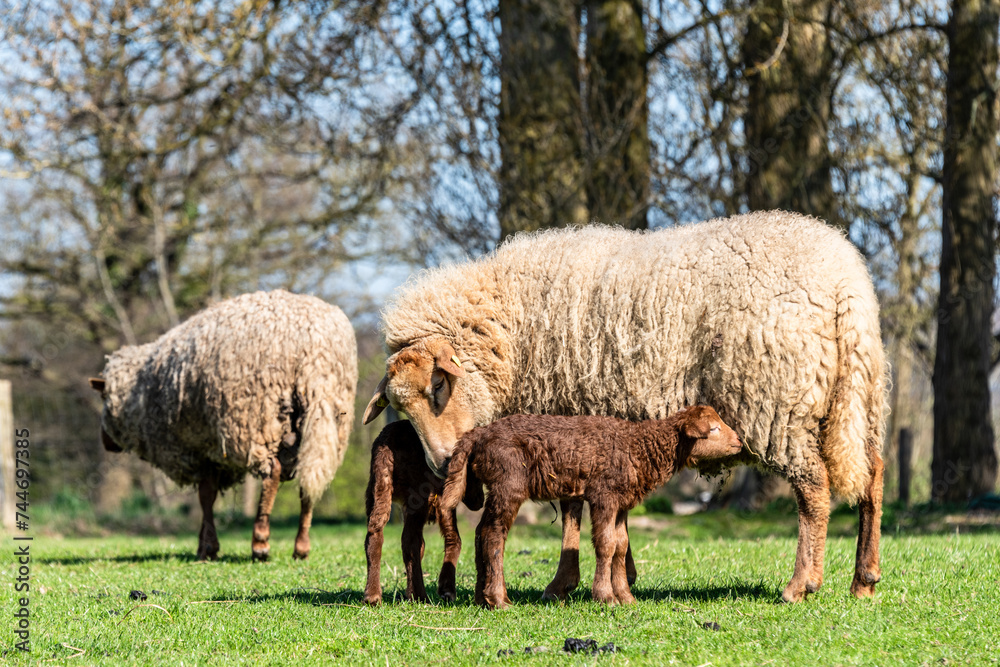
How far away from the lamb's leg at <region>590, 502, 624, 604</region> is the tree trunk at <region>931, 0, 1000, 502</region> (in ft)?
24.1

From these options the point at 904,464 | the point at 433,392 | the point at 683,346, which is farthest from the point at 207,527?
the point at 904,464

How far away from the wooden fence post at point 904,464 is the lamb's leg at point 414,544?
8.48 meters

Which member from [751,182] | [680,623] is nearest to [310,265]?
[751,182]

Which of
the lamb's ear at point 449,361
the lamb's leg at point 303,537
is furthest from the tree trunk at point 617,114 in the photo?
the lamb's ear at point 449,361

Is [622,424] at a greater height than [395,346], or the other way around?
[395,346]

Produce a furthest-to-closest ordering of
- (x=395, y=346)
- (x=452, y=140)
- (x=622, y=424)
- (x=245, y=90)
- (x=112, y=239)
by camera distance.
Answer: (x=112, y=239)
(x=245, y=90)
(x=452, y=140)
(x=395, y=346)
(x=622, y=424)

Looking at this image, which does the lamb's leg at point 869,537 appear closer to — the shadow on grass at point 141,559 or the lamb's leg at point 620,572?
the lamb's leg at point 620,572

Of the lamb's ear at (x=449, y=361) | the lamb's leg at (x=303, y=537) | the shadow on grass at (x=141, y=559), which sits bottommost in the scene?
the shadow on grass at (x=141, y=559)

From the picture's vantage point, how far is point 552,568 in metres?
6.55

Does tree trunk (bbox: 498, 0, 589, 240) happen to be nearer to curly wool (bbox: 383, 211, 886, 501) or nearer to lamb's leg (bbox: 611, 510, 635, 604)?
curly wool (bbox: 383, 211, 886, 501)

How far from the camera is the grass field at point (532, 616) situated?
3.80 meters

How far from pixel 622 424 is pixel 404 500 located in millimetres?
1346

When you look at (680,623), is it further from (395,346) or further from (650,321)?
(395,346)

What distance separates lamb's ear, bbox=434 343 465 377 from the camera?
5277 millimetres
